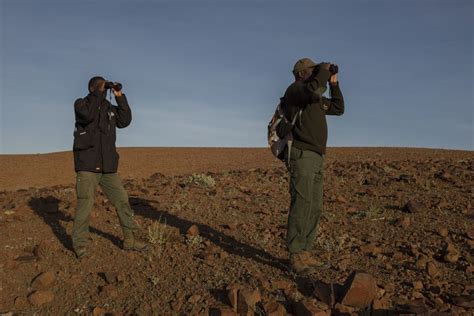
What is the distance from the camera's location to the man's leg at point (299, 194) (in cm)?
499

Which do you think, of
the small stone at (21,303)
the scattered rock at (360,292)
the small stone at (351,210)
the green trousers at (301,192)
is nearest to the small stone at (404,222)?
the small stone at (351,210)

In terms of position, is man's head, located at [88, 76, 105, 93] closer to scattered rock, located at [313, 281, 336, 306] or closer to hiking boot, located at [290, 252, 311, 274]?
hiking boot, located at [290, 252, 311, 274]

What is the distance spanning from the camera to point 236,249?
621 centimetres

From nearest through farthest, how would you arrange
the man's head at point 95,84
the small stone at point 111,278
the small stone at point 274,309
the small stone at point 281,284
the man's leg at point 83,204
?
the small stone at point 274,309
the small stone at point 281,284
the small stone at point 111,278
the man's leg at point 83,204
the man's head at point 95,84

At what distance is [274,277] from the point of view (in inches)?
→ 201

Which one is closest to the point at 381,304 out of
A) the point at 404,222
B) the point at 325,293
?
the point at 325,293

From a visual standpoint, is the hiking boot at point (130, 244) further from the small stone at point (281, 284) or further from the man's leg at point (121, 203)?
the small stone at point (281, 284)

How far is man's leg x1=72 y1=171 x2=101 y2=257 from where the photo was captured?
586cm

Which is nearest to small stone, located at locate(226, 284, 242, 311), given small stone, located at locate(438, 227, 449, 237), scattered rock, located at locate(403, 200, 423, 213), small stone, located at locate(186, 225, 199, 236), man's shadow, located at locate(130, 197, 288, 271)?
man's shadow, located at locate(130, 197, 288, 271)

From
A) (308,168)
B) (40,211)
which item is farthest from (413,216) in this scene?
(40,211)

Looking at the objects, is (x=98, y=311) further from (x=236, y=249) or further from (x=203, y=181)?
(x=203, y=181)

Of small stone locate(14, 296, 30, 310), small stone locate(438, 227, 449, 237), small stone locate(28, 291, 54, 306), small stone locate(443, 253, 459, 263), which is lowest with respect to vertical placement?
small stone locate(14, 296, 30, 310)

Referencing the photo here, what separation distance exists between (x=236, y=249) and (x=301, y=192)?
61.0 inches

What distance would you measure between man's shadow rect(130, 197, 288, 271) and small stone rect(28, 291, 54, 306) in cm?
195
